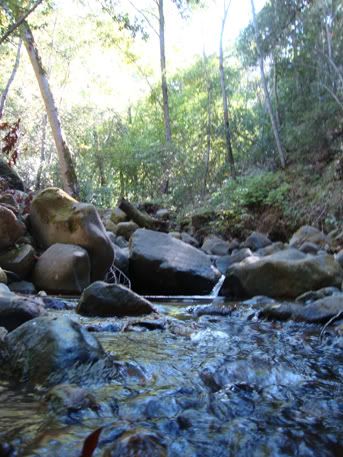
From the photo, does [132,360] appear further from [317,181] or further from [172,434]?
[317,181]

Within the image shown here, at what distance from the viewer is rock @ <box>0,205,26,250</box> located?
6.73 m

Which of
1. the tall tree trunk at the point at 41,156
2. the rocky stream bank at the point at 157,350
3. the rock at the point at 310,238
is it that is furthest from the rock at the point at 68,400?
the tall tree trunk at the point at 41,156

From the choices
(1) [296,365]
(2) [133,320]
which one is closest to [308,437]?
(1) [296,365]

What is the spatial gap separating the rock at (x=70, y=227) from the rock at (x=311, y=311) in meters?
2.93

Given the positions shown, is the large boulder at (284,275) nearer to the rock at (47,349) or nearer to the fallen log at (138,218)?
the rock at (47,349)

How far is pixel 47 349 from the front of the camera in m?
2.71

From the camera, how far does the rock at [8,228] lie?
6727mm

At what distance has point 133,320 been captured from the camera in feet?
14.6

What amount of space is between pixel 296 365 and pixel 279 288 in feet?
10.3

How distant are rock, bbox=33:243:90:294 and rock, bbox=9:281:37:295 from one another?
15 centimetres

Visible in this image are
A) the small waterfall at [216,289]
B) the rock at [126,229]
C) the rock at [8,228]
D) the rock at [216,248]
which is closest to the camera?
the rock at [8,228]

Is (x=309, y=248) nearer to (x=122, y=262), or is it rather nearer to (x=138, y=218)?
(x=122, y=262)

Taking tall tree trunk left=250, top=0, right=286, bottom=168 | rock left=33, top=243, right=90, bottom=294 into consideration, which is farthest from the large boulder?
tall tree trunk left=250, top=0, right=286, bottom=168

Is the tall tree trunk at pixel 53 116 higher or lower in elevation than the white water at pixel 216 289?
higher
